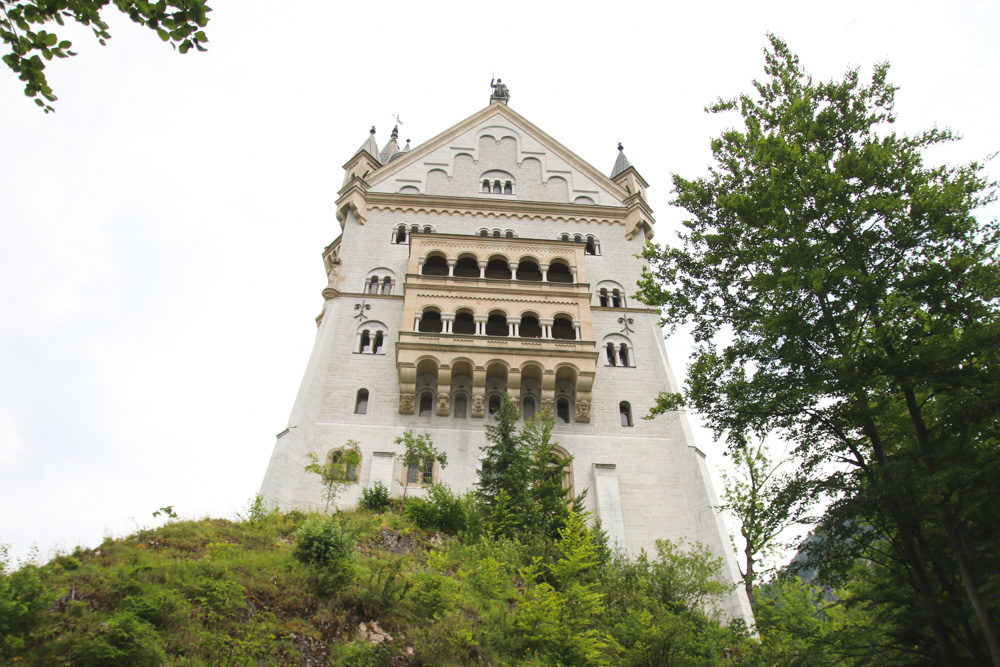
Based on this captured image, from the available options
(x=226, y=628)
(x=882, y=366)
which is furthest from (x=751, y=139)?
(x=226, y=628)

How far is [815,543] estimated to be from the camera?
492 inches

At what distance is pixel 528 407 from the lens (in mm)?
29453

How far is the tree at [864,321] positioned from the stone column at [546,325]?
47.2ft

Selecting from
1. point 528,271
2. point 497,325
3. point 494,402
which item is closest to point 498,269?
point 528,271

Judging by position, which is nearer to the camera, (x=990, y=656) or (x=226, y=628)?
(x=990, y=656)

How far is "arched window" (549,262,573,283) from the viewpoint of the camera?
33688mm

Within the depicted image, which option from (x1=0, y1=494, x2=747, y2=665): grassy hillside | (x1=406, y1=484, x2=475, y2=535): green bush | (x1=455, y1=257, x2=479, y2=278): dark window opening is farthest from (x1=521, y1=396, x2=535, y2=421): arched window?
Result: (x1=0, y1=494, x2=747, y2=665): grassy hillside

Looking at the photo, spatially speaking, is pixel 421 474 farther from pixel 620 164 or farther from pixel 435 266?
pixel 620 164

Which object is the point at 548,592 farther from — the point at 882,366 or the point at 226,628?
the point at 882,366

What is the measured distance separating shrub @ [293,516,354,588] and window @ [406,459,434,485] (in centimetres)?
1048

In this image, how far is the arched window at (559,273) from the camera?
33.7 metres

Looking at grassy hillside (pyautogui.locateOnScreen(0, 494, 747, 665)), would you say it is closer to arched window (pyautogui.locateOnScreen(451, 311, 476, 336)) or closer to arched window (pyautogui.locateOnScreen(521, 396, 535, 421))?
arched window (pyautogui.locateOnScreen(521, 396, 535, 421))

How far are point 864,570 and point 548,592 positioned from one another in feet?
20.4

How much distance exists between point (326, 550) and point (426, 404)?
13.8 metres
